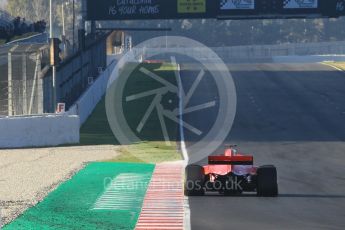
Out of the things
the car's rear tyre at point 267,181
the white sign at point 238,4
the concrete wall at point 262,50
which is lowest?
the concrete wall at point 262,50

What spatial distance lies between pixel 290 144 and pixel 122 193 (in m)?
14.1

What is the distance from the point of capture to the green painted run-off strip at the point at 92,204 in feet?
57.9

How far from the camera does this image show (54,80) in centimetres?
3641

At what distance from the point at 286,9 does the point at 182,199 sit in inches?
1573

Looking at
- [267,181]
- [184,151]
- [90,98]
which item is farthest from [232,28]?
[267,181]

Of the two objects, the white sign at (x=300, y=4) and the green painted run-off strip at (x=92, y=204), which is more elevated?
the white sign at (x=300, y=4)

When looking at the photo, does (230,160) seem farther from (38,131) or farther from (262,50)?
(262,50)

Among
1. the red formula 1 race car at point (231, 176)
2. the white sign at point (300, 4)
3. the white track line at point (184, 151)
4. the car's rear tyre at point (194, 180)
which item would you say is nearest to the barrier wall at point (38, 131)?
the white track line at point (184, 151)

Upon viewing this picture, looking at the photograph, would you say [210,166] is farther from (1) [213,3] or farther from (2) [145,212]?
(1) [213,3]

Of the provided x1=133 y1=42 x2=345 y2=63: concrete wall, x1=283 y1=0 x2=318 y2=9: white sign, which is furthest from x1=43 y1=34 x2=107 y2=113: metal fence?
x1=133 y1=42 x2=345 y2=63: concrete wall

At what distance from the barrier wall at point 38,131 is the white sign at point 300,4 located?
2690cm

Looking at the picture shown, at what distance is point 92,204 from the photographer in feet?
67.4

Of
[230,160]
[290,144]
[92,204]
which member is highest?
[230,160]

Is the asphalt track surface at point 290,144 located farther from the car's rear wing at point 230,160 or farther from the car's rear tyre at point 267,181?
the car's rear wing at point 230,160
